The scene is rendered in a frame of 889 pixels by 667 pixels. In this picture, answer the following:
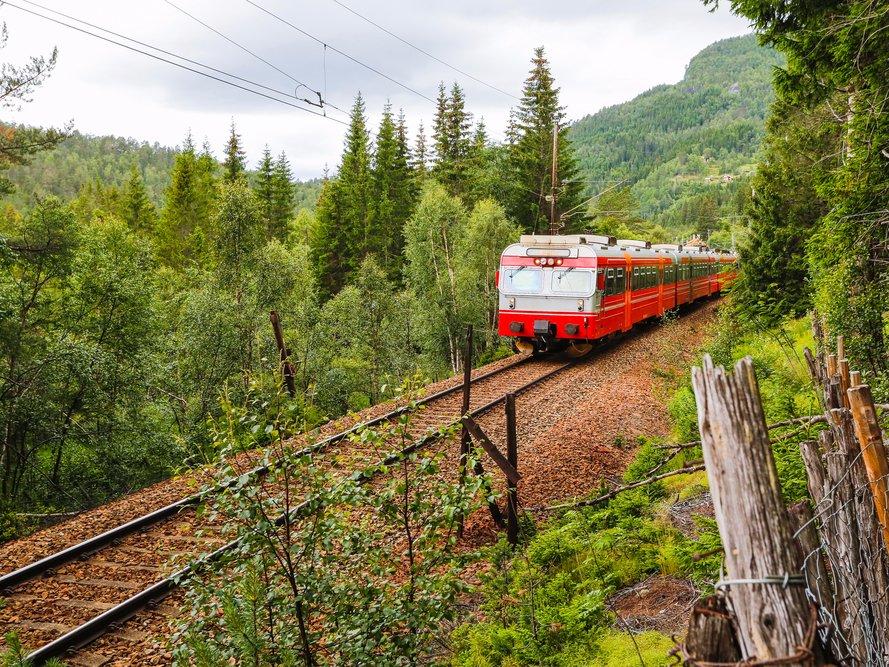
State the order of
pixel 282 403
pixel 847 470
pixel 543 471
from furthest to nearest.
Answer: pixel 543 471, pixel 282 403, pixel 847 470

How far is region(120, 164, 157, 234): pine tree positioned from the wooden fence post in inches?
2136

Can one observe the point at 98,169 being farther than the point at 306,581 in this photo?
Yes

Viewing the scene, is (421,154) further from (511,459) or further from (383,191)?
(511,459)

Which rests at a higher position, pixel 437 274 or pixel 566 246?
pixel 566 246

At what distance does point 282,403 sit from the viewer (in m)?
5.16

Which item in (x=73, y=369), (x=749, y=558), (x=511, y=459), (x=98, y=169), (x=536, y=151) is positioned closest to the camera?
(x=749, y=558)

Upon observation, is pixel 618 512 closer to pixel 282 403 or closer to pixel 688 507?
pixel 688 507

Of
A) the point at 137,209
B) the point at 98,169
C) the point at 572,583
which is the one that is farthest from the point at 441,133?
the point at 98,169

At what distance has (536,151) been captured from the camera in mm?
43281

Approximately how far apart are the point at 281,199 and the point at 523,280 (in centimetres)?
3810

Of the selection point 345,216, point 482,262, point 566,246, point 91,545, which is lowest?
point 91,545

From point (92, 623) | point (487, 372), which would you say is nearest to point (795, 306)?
point (487, 372)

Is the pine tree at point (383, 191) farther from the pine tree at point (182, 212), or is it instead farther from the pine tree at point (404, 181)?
the pine tree at point (182, 212)

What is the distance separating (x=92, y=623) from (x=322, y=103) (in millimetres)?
9881
